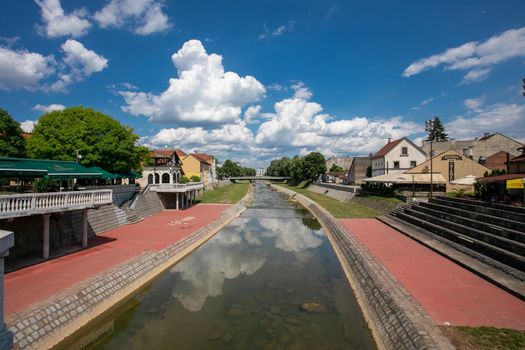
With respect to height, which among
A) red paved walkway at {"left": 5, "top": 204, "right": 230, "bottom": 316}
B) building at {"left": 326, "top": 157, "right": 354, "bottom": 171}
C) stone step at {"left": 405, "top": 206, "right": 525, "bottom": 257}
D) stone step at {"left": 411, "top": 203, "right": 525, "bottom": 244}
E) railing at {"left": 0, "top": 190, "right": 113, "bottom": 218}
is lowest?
red paved walkway at {"left": 5, "top": 204, "right": 230, "bottom": 316}

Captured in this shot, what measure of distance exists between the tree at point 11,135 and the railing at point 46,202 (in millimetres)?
22822

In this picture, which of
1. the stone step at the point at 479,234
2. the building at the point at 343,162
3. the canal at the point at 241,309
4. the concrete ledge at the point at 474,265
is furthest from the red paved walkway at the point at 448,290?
the building at the point at 343,162

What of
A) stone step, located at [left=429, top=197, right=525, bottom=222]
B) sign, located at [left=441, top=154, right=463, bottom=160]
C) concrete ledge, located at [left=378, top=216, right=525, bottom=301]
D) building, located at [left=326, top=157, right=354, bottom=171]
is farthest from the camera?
building, located at [left=326, top=157, right=354, bottom=171]

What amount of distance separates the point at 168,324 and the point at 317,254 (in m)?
12.0

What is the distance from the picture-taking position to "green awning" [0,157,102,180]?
14438mm

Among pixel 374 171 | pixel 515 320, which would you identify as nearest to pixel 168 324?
pixel 515 320

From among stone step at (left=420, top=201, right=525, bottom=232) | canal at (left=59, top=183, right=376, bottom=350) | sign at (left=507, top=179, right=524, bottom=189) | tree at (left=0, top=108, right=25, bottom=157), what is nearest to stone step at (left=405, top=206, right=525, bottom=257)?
stone step at (left=420, top=201, right=525, bottom=232)

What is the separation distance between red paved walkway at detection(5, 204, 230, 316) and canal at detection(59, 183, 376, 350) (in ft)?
7.03

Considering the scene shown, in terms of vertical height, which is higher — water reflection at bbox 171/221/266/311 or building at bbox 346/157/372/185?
building at bbox 346/157/372/185

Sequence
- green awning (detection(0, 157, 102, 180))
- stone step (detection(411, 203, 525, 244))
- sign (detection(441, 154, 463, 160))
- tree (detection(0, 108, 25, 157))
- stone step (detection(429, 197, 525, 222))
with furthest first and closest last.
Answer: sign (detection(441, 154, 463, 160)) < tree (detection(0, 108, 25, 157)) < stone step (detection(429, 197, 525, 222)) < green awning (detection(0, 157, 102, 180)) < stone step (detection(411, 203, 525, 244))

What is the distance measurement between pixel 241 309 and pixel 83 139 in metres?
25.2

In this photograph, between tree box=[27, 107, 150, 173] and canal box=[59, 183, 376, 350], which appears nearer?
canal box=[59, 183, 376, 350]

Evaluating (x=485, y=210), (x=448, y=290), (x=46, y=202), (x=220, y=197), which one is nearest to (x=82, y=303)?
(x=46, y=202)

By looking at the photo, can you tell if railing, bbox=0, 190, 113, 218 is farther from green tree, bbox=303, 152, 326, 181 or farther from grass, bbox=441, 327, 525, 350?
green tree, bbox=303, 152, 326, 181
